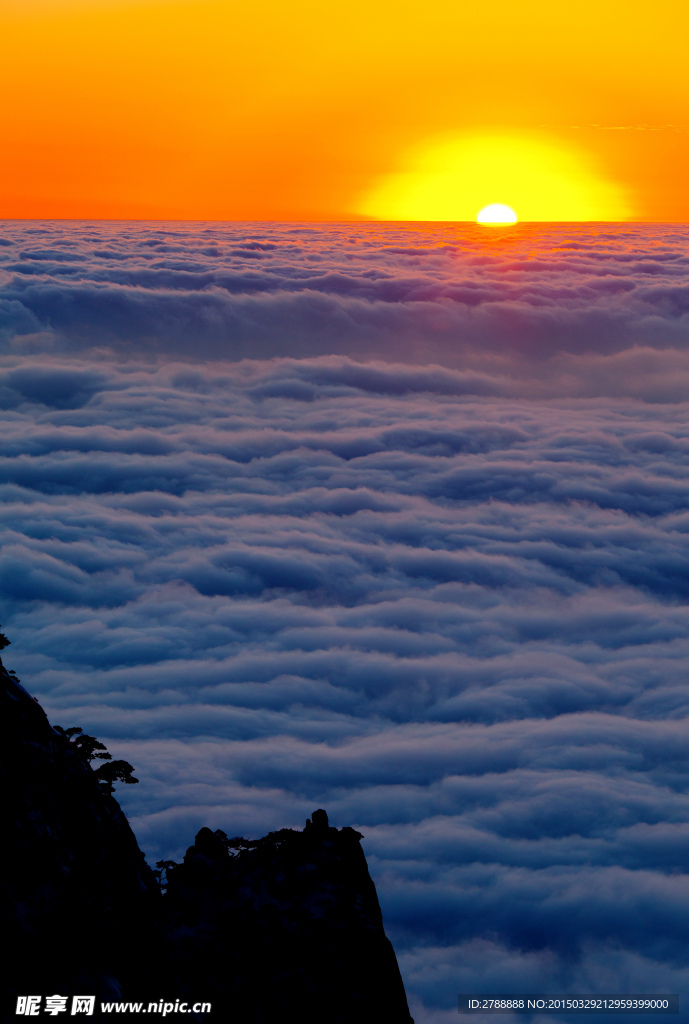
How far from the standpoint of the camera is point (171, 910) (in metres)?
7.45

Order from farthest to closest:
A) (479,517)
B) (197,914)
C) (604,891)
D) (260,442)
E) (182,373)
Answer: (182,373), (260,442), (479,517), (604,891), (197,914)

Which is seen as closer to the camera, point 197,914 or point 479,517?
point 197,914

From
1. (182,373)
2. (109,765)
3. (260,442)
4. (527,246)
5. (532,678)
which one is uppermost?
(527,246)

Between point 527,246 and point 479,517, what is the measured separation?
10642 centimetres

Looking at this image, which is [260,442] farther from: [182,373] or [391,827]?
[391,827]

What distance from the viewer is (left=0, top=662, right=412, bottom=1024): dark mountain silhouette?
5.49 meters

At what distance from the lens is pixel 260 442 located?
6725 centimetres

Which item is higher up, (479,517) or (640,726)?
A: (479,517)

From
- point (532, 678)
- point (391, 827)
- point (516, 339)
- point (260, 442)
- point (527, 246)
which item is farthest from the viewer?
point (527, 246)

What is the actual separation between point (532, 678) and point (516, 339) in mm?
82198

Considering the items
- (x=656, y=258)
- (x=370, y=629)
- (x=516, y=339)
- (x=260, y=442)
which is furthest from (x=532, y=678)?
(x=656, y=258)

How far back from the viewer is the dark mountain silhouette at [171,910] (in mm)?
5492

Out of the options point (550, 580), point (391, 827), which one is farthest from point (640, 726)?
point (550, 580)

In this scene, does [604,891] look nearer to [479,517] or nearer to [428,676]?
[428,676]
